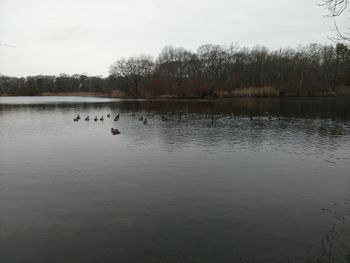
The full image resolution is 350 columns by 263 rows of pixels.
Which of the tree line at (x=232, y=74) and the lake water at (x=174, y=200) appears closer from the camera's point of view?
the lake water at (x=174, y=200)

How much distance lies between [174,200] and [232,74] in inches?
3958

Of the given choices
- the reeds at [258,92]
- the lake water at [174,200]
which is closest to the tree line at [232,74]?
the reeds at [258,92]

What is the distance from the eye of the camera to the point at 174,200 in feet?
41.9

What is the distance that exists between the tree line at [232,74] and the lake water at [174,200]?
7532 centimetres

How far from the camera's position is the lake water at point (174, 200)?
9.11m

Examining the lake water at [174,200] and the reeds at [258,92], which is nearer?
the lake water at [174,200]

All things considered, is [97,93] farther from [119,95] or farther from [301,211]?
[301,211]

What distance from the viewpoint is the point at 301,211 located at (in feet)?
38.2

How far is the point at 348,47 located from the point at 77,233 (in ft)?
34.6

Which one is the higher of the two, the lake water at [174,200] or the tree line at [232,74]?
the tree line at [232,74]

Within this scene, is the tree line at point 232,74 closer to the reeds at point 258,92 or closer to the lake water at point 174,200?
the reeds at point 258,92

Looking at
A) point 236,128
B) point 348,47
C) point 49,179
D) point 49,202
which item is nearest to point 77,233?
point 49,202

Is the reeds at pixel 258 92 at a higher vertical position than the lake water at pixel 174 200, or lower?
higher

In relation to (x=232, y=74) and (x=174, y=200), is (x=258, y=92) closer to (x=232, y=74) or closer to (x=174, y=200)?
(x=232, y=74)
